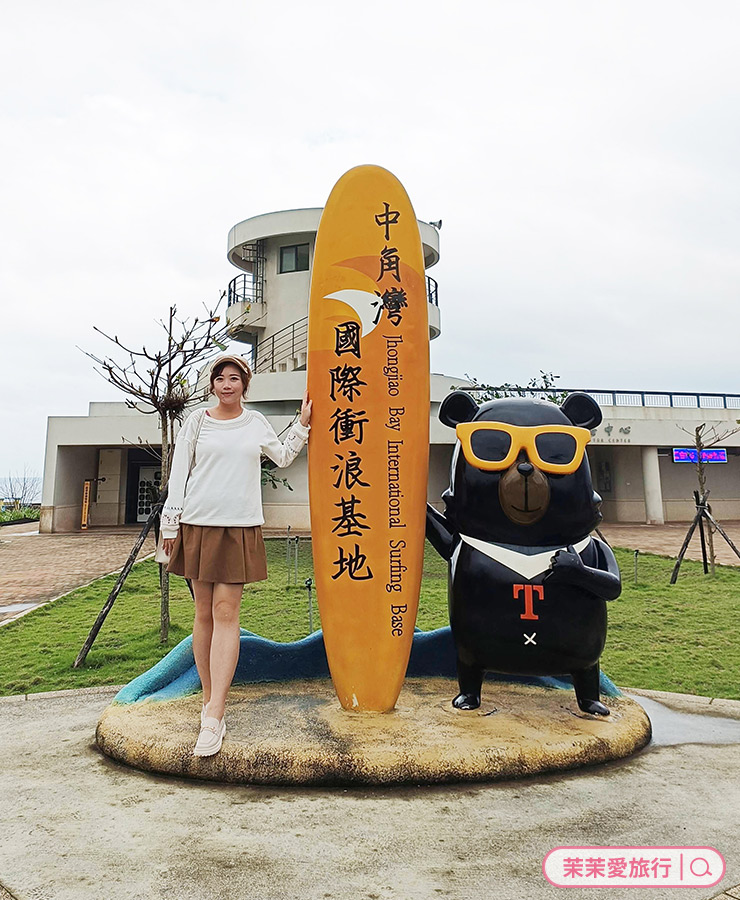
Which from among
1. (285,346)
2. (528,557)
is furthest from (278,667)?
(285,346)

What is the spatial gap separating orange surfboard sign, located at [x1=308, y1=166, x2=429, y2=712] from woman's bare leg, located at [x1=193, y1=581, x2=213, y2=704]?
804mm

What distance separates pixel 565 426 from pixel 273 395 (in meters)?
15.9

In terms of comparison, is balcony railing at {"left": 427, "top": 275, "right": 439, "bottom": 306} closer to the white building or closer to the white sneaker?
the white building

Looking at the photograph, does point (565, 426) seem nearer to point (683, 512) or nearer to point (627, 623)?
point (627, 623)

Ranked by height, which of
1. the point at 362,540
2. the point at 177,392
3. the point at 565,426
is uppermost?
the point at 177,392

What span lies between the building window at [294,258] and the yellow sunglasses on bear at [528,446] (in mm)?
19537

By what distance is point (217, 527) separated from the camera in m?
3.44

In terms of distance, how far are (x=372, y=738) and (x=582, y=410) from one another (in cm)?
231

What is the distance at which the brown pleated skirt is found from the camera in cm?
340

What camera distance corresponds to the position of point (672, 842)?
260 centimetres

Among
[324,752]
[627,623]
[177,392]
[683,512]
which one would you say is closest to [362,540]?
[324,752]

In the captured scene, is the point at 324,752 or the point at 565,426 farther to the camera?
the point at 565,426

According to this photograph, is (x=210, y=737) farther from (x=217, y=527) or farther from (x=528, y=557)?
(x=528, y=557)

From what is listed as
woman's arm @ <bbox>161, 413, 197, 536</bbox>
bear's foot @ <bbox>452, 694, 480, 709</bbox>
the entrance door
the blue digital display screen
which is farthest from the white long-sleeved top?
the blue digital display screen
